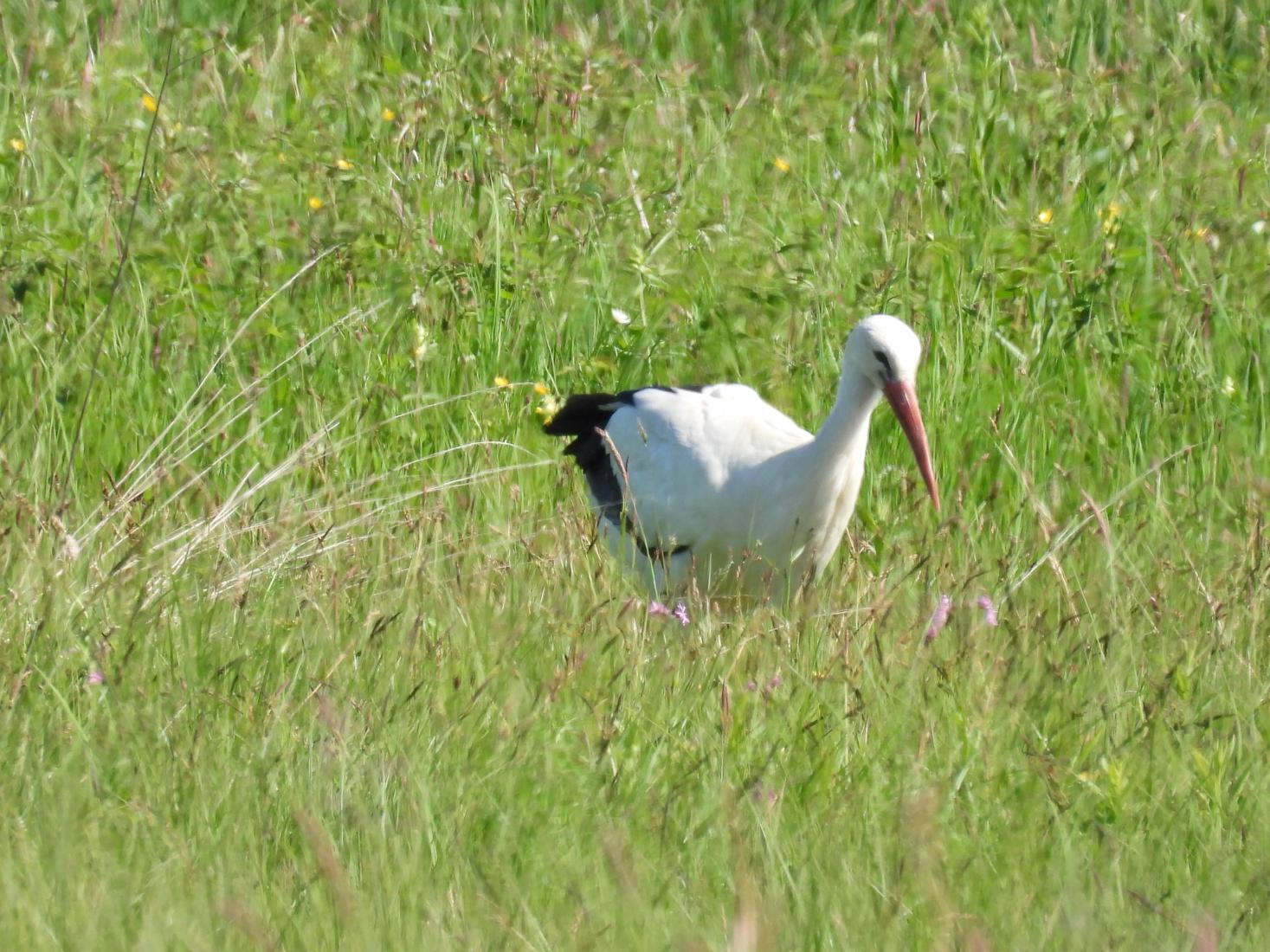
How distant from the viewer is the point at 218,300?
17.7ft

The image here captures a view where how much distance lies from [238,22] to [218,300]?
2238mm

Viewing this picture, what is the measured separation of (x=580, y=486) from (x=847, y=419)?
104cm

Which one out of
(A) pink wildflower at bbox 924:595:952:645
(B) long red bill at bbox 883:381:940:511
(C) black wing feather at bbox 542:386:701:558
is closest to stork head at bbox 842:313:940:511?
(B) long red bill at bbox 883:381:940:511

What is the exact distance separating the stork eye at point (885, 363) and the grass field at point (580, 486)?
392mm

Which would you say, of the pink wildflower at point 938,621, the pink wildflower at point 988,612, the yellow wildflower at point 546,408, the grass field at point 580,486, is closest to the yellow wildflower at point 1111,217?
the grass field at point 580,486

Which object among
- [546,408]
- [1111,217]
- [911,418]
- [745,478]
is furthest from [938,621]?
[1111,217]

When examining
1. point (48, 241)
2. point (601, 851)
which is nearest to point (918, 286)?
point (48, 241)

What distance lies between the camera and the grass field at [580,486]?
263 centimetres

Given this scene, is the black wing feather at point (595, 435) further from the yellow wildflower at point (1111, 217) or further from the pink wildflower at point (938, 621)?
the yellow wildflower at point (1111, 217)

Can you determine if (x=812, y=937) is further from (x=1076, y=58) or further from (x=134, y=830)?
(x=1076, y=58)

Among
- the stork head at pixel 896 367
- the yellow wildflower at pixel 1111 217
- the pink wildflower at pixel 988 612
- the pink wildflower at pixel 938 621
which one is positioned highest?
the stork head at pixel 896 367

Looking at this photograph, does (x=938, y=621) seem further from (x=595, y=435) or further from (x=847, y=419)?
(x=595, y=435)

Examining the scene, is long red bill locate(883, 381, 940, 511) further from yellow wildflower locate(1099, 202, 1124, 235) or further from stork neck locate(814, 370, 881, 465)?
yellow wildflower locate(1099, 202, 1124, 235)

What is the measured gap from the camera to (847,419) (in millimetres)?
4211
